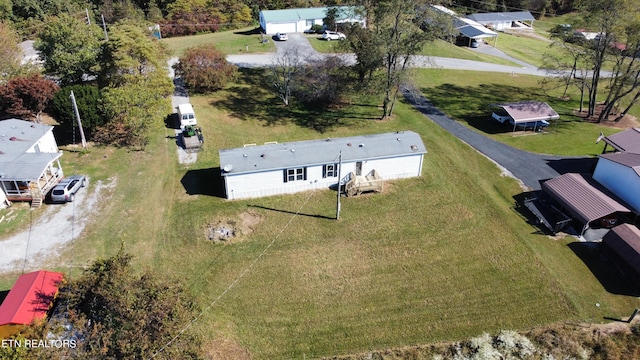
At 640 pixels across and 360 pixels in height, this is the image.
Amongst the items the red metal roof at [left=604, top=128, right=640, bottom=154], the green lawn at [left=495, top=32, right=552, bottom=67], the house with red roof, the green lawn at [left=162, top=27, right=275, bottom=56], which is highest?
the green lawn at [left=162, top=27, right=275, bottom=56]

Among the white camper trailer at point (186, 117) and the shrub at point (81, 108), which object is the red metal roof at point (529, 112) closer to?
the white camper trailer at point (186, 117)

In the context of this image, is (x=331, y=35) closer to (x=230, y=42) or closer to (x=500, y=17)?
(x=230, y=42)

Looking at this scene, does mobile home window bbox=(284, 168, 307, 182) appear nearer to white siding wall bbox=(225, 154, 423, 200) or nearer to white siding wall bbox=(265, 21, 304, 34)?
white siding wall bbox=(225, 154, 423, 200)

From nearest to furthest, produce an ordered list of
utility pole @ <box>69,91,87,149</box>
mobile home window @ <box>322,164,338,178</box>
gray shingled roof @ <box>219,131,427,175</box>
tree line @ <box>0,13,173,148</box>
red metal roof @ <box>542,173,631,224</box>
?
red metal roof @ <box>542,173,631,224</box>
gray shingled roof @ <box>219,131,427,175</box>
mobile home window @ <box>322,164,338,178</box>
utility pole @ <box>69,91,87,149</box>
tree line @ <box>0,13,173,148</box>

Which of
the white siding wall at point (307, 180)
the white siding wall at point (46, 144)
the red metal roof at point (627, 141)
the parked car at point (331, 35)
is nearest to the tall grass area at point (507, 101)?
the red metal roof at point (627, 141)

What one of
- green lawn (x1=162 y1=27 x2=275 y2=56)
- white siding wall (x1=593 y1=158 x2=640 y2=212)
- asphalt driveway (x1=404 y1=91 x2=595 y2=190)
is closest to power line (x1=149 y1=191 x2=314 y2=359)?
asphalt driveway (x1=404 y1=91 x2=595 y2=190)

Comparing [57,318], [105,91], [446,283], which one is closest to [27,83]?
[105,91]
